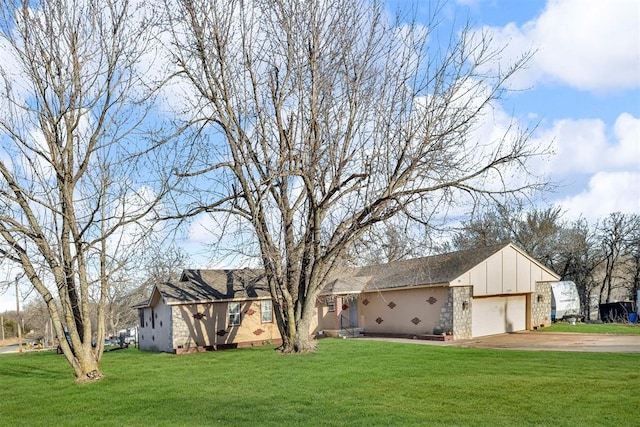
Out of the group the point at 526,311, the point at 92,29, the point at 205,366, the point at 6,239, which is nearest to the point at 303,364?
the point at 205,366

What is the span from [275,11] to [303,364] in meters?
10.3

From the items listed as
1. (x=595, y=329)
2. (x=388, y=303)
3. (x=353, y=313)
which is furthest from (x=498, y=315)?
(x=353, y=313)

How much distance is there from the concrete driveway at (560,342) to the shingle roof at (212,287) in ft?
30.4

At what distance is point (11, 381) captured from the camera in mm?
15555

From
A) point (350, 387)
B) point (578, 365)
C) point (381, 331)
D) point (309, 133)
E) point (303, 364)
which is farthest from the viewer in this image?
point (381, 331)

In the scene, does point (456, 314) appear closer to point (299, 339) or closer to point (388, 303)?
point (388, 303)

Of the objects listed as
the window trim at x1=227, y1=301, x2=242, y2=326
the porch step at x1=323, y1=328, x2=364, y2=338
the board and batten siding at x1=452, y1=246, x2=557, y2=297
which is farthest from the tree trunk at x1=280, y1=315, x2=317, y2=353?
the porch step at x1=323, y1=328, x2=364, y2=338

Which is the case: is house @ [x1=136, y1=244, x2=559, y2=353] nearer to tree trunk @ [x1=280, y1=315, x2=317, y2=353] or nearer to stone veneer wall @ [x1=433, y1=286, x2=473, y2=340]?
stone veneer wall @ [x1=433, y1=286, x2=473, y2=340]

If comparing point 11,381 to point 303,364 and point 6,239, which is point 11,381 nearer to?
point 6,239

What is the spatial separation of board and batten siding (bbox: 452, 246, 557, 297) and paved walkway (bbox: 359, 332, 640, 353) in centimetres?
209

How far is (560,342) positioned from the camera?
64.4 feet

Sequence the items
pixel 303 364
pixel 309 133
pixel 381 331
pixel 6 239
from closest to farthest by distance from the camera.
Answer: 1. pixel 6 239
2. pixel 303 364
3. pixel 309 133
4. pixel 381 331

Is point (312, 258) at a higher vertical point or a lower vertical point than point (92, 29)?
lower

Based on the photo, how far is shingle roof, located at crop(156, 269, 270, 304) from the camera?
2262cm
